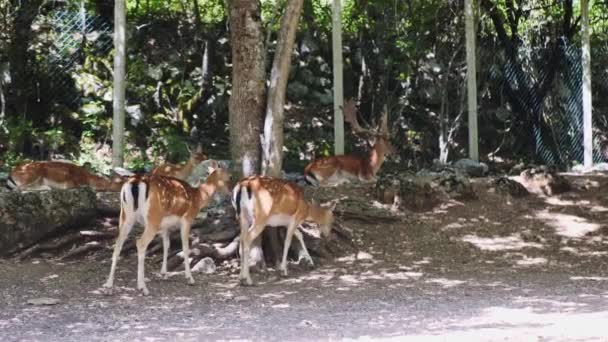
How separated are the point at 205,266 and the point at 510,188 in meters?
6.26

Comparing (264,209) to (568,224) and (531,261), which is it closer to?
(531,261)

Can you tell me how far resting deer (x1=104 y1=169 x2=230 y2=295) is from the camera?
1039 centimetres

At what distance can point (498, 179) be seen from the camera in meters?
15.9

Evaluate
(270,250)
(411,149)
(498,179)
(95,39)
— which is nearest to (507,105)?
(411,149)

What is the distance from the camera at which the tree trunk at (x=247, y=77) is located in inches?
481

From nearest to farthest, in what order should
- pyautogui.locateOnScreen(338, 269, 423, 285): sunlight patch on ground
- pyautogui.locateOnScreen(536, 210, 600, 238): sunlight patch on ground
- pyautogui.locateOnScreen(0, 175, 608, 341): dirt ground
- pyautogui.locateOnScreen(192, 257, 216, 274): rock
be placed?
pyautogui.locateOnScreen(0, 175, 608, 341): dirt ground
pyautogui.locateOnScreen(338, 269, 423, 285): sunlight patch on ground
pyautogui.locateOnScreen(192, 257, 216, 274): rock
pyautogui.locateOnScreen(536, 210, 600, 238): sunlight patch on ground

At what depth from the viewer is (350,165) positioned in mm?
16453

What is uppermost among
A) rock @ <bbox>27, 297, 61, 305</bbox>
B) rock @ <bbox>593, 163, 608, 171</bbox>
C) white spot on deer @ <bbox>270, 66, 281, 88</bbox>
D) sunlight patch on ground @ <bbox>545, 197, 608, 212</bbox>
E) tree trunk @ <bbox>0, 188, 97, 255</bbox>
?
white spot on deer @ <bbox>270, 66, 281, 88</bbox>

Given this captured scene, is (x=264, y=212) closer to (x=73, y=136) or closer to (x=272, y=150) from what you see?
(x=272, y=150)

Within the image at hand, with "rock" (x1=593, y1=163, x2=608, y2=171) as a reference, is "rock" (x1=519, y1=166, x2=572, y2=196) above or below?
below

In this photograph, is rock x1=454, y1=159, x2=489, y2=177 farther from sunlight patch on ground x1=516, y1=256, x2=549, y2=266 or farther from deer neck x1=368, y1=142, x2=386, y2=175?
sunlight patch on ground x1=516, y1=256, x2=549, y2=266

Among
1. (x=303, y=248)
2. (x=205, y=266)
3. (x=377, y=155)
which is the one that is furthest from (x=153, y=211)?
(x=377, y=155)

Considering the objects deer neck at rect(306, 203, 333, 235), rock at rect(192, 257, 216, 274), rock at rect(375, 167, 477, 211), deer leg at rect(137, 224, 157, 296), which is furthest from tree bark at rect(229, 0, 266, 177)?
Result: rock at rect(375, 167, 477, 211)

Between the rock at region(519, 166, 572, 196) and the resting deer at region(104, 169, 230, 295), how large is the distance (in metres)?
6.99
